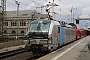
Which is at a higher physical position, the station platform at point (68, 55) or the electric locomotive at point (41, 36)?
the electric locomotive at point (41, 36)

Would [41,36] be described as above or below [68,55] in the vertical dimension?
above

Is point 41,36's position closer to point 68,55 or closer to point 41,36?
point 41,36

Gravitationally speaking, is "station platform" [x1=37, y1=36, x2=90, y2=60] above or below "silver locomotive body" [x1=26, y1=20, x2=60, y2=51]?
below

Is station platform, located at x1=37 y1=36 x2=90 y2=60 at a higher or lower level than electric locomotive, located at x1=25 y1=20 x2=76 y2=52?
lower

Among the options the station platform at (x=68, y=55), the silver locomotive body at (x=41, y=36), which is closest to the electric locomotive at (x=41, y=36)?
the silver locomotive body at (x=41, y=36)

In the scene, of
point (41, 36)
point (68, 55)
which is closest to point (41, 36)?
point (41, 36)

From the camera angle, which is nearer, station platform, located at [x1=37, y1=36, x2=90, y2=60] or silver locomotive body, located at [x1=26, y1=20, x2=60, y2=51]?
station platform, located at [x1=37, y1=36, x2=90, y2=60]

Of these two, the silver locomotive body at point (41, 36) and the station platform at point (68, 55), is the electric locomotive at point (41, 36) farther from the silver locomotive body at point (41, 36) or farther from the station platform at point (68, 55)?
the station platform at point (68, 55)

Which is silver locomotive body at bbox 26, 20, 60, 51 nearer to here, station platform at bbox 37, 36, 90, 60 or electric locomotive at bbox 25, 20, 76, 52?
electric locomotive at bbox 25, 20, 76, 52

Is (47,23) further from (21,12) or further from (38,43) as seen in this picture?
(21,12)

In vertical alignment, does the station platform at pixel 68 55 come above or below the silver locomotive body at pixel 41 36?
below

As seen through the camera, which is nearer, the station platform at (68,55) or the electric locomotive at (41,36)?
the station platform at (68,55)

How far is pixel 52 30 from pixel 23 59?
3.32 metres

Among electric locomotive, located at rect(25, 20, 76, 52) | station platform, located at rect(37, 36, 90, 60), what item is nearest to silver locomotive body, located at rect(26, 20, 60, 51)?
electric locomotive, located at rect(25, 20, 76, 52)
